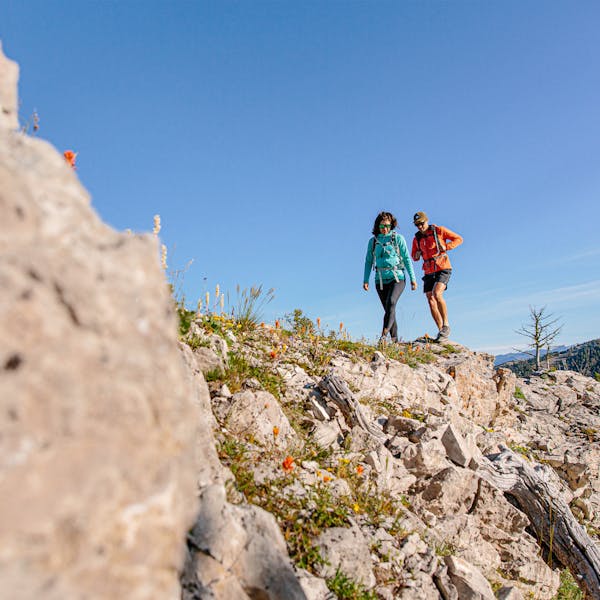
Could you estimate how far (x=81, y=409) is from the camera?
3.94 feet

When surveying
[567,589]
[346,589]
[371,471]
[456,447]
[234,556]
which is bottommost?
[567,589]

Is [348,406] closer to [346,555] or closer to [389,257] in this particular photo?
[346,555]

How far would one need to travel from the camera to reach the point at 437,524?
17.3 ft

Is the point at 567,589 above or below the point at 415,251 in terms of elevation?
below

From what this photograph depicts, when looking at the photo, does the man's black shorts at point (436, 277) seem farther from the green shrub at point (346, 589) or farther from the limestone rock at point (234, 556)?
the limestone rock at point (234, 556)

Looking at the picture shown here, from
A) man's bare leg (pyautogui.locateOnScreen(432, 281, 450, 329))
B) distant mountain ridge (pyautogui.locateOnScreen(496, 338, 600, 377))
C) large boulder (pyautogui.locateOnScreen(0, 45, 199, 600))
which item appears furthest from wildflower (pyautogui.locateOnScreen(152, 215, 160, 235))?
distant mountain ridge (pyautogui.locateOnScreen(496, 338, 600, 377))

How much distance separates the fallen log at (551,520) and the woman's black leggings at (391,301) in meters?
4.75

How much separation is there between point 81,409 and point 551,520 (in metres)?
6.98

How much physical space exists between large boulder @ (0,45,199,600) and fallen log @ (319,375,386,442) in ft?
15.1

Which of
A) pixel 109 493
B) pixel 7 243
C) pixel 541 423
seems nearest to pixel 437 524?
pixel 109 493

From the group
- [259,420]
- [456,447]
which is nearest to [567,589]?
[456,447]

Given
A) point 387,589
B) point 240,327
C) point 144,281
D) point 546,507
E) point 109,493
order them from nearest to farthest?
1. point 109,493
2. point 144,281
3. point 387,589
4. point 546,507
5. point 240,327

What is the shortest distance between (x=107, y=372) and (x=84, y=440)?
18 centimetres

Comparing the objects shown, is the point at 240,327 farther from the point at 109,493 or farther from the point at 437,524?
the point at 109,493
